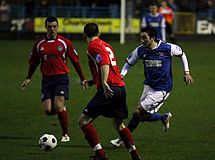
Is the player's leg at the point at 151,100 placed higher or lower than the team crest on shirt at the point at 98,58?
lower

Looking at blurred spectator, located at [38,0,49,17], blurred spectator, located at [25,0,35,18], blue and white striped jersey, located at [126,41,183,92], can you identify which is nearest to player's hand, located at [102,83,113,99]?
blue and white striped jersey, located at [126,41,183,92]

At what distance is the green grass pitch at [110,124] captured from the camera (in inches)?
457

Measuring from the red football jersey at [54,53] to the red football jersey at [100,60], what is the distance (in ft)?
6.71

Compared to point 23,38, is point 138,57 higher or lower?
higher

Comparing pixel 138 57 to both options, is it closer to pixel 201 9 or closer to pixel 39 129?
pixel 39 129

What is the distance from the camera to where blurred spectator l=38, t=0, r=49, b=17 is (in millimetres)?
38719

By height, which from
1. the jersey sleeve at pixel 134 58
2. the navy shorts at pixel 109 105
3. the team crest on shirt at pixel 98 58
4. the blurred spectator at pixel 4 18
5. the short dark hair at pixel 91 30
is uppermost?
the short dark hair at pixel 91 30

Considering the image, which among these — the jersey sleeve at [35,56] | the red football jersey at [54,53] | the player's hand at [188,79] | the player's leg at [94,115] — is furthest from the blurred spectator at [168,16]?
the player's leg at [94,115]

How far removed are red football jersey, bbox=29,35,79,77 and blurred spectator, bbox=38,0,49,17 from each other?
25927mm

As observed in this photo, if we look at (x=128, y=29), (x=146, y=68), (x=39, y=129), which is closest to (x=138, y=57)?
(x=146, y=68)

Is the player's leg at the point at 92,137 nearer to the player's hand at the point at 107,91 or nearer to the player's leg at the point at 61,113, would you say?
the player's hand at the point at 107,91

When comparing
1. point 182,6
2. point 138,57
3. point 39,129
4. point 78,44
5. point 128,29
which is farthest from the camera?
point 182,6

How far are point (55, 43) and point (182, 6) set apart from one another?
90.8 ft

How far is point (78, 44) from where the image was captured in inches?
1371
